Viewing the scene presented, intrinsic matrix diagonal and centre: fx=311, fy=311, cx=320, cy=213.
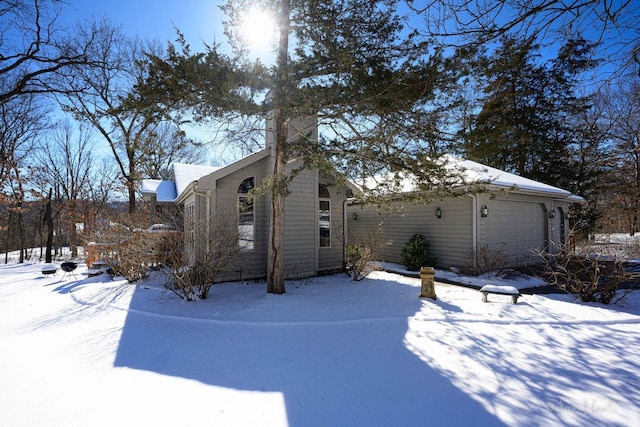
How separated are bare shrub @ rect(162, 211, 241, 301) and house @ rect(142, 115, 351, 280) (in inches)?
23.3

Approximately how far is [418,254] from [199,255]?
7146mm

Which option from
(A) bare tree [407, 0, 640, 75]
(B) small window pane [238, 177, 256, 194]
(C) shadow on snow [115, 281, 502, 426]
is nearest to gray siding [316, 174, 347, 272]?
(B) small window pane [238, 177, 256, 194]

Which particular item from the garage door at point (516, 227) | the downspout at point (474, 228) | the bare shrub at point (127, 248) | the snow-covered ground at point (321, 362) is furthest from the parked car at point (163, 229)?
the garage door at point (516, 227)

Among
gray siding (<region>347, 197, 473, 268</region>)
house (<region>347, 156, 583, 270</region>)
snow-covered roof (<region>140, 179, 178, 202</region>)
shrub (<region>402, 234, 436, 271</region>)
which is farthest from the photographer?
snow-covered roof (<region>140, 179, 178, 202</region>)

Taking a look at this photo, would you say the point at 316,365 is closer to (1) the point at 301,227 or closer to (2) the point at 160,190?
(1) the point at 301,227

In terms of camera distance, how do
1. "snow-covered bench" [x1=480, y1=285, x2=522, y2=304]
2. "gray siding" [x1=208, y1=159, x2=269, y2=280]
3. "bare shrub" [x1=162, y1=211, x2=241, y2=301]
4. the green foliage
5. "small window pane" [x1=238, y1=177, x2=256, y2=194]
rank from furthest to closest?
"small window pane" [x1=238, y1=177, x2=256, y2=194] → the green foliage → "gray siding" [x1=208, y1=159, x2=269, y2=280] → "bare shrub" [x1=162, y1=211, x2=241, y2=301] → "snow-covered bench" [x1=480, y1=285, x2=522, y2=304]

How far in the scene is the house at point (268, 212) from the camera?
8.32 meters

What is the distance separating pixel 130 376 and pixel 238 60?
542 cm

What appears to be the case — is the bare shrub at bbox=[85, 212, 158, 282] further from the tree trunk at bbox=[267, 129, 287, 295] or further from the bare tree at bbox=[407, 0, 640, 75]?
the bare tree at bbox=[407, 0, 640, 75]

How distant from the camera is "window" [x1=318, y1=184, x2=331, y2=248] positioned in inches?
397

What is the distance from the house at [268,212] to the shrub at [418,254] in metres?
2.39

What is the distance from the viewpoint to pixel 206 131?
23.0 feet

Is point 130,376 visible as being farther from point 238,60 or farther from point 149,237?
point 238,60

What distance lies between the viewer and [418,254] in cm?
1065
